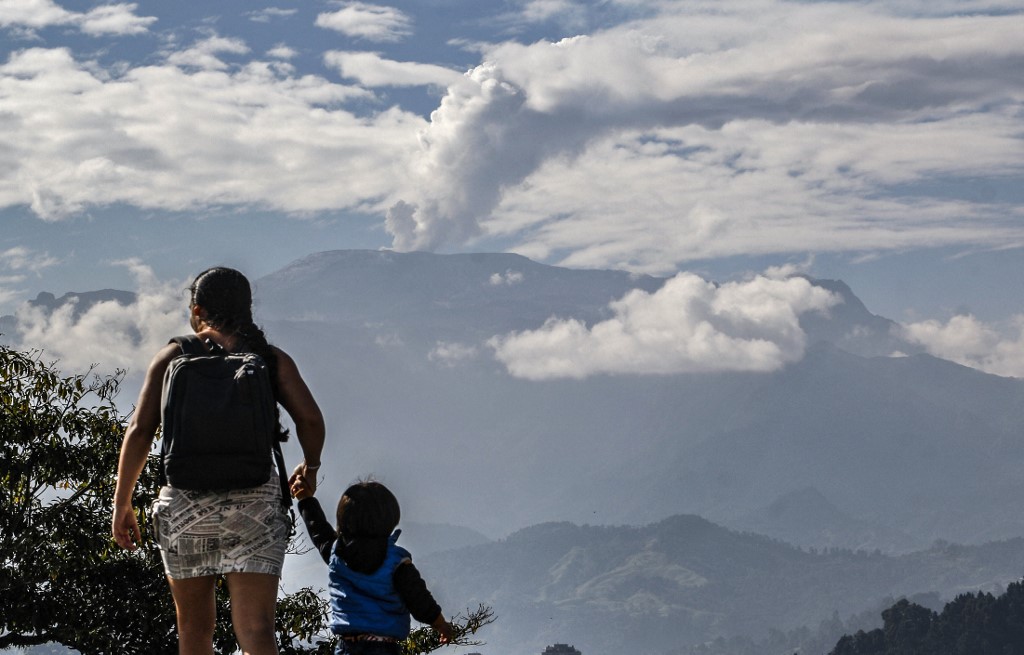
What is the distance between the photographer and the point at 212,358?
5.96 m

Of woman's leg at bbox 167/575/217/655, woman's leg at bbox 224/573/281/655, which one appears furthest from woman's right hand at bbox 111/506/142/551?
woman's leg at bbox 224/573/281/655

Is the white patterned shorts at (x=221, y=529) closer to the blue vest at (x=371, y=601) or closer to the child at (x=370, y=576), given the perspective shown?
the child at (x=370, y=576)

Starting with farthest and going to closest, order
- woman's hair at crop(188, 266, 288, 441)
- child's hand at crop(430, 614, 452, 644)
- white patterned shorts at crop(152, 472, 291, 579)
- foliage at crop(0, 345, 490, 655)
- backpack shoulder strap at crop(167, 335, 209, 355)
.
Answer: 1. foliage at crop(0, 345, 490, 655)
2. child's hand at crop(430, 614, 452, 644)
3. woman's hair at crop(188, 266, 288, 441)
4. backpack shoulder strap at crop(167, 335, 209, 355)
5. white patterned shorts at crop(152, 472, 291, 579)

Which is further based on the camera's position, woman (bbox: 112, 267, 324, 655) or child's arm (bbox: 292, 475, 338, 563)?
child's arm (bbox: 292, 475, 338, 563)

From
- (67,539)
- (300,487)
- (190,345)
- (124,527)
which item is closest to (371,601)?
(300,487)

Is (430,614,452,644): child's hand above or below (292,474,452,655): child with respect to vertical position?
below

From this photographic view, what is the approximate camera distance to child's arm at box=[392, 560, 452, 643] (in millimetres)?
6453

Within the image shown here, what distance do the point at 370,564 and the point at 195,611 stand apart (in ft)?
3.19

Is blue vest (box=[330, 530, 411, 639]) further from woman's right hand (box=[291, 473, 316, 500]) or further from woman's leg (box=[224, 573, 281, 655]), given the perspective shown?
woman's leg (box=[224, 573, 281, 655])

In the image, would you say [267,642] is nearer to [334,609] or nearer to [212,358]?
[334,609]

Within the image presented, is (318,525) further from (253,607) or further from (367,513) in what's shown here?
(253,607)

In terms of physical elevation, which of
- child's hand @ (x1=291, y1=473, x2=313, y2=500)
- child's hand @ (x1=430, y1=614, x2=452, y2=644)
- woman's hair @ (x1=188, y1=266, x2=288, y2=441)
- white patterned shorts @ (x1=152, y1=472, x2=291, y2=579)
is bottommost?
child's hand @ (x1=430, y1=614, x2=452, y2=644)

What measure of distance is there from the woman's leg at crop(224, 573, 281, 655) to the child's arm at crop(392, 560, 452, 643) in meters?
0.75

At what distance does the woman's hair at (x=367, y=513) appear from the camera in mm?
6520
